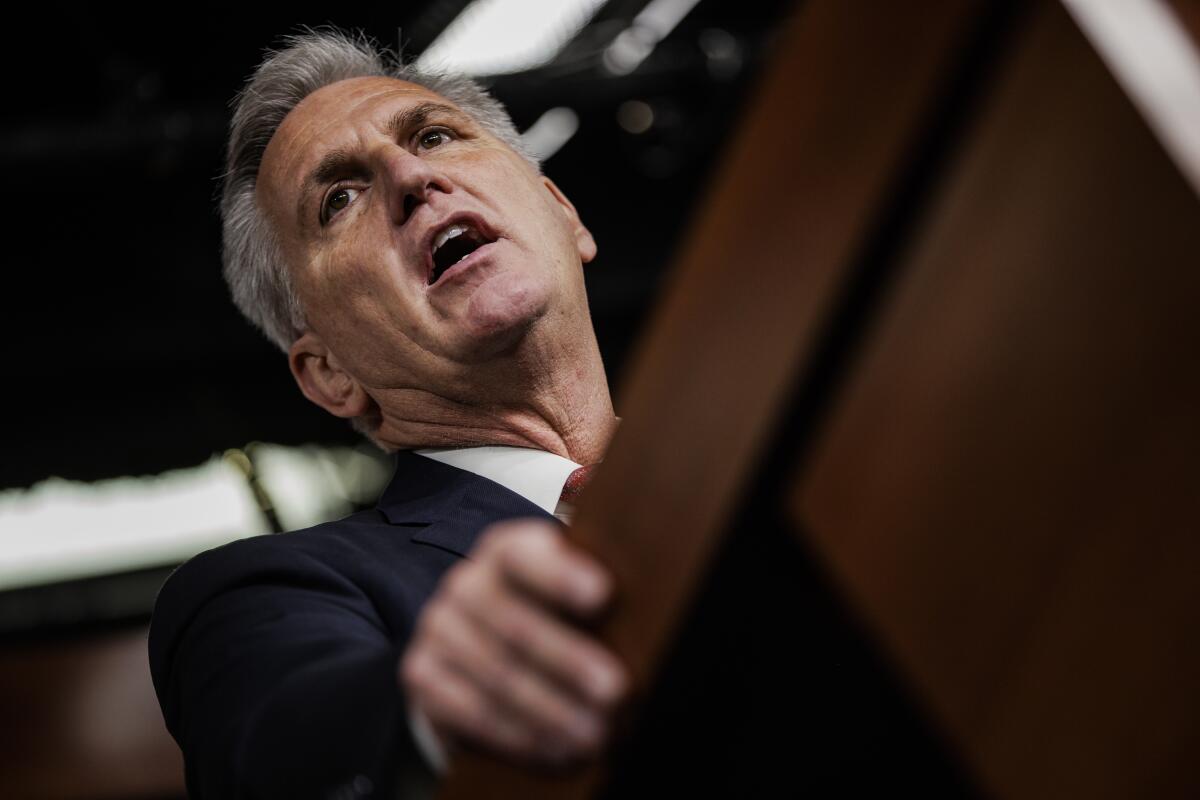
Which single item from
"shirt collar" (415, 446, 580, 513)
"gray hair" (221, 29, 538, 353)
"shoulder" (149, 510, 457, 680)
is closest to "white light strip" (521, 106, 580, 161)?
"gray hair" (221, 29, 538, 353)

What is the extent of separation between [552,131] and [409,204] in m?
2.38

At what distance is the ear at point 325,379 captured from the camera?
1.64 meters

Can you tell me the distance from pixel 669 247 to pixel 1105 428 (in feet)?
12.3

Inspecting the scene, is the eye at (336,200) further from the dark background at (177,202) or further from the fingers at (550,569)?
the dark background at (177,202)

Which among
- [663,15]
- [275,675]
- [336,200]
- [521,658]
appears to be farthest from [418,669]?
[663,15]

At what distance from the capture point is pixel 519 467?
1424 mm

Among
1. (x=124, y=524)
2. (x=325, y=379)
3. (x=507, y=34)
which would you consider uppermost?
(x=507, y=34)

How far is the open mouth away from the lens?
4.91 ft

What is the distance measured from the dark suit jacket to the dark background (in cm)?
183

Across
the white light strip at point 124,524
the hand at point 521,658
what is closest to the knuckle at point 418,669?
the hand at point 521,658

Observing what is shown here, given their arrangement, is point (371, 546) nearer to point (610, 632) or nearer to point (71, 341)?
point (610, 632)

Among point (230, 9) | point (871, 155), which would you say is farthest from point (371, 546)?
point (230, 9)

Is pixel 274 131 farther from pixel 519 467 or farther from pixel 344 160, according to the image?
pixel 519 467

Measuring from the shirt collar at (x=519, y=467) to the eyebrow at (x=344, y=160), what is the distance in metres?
0.40
